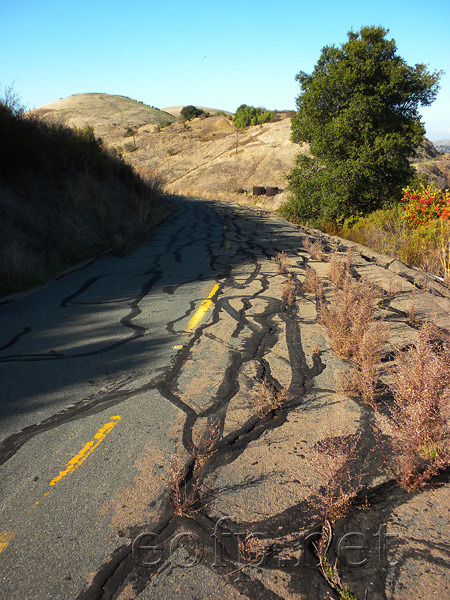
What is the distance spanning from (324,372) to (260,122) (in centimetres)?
5618

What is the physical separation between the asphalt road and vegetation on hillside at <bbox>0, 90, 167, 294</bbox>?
3.17 ft

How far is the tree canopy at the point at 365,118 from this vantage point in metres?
13.7

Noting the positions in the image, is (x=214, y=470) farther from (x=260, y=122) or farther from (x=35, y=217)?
(x=260, y=122)

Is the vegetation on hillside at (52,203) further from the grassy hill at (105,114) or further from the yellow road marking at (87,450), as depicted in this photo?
the grassy hill at (105,114)

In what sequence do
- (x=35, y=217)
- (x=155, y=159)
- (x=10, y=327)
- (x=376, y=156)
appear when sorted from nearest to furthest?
(x=10, y=327) < (x=35, y=217) < (x=376, y=156) < (x=155, y=159)

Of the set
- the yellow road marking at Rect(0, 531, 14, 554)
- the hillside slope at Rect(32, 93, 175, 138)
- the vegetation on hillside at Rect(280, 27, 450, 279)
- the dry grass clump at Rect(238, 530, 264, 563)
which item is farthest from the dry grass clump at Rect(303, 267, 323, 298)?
the hillside slope at Rect(32, 93, 175, 138)

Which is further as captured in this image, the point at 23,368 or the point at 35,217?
the point at 35,217

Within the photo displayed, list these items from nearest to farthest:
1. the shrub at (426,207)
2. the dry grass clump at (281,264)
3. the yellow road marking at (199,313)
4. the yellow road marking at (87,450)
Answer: the yellow road marking at (87,450) → the yellow road marking at (199,313) → the dry grass clump at (281,264) → the shrub at (426,207)

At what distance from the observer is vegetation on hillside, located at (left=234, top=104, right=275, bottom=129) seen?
54.8 m

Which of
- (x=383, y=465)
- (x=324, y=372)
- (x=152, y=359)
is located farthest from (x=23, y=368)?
(x=383, y=465)

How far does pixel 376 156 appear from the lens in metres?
13.7

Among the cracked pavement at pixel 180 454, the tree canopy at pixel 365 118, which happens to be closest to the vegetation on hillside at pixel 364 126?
the tree canopy at pixel 365 118

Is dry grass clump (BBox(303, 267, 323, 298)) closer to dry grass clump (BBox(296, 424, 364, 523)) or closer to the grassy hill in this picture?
dry grass clump (BBox(296, 424, 364, 523))

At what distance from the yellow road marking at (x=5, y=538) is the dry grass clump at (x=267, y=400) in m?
1.84
